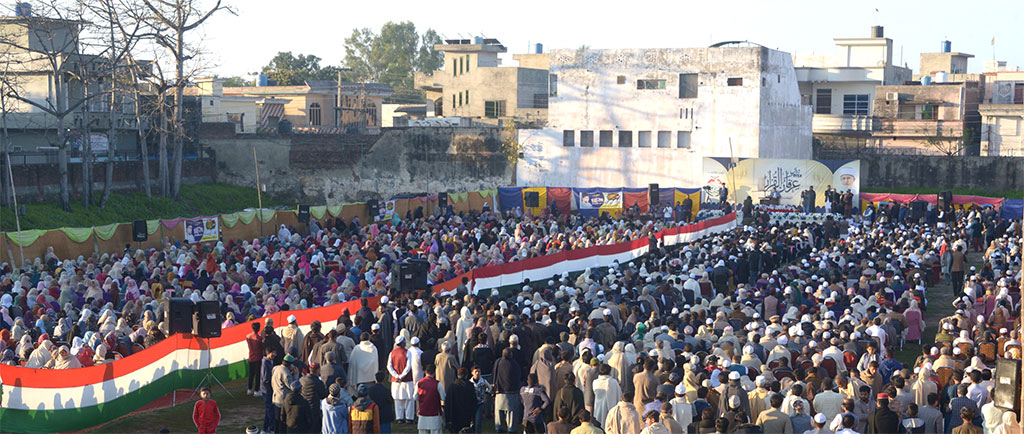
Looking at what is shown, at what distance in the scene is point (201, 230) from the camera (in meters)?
31.9

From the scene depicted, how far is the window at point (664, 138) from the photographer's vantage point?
4894cm

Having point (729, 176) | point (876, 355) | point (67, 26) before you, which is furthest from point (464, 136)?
point (876, 355)

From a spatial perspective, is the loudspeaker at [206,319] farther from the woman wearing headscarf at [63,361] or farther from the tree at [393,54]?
the tree at [393,54]

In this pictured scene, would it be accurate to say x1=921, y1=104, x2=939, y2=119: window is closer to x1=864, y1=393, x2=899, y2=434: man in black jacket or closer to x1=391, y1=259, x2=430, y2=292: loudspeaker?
x1=391, y1=259, x2=430, y2=292: loudspeaker

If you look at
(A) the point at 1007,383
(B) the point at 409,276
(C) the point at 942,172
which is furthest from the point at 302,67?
(A) the point at 1007,383

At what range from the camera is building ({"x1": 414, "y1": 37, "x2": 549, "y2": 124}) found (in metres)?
62.7

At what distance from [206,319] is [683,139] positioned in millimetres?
35406

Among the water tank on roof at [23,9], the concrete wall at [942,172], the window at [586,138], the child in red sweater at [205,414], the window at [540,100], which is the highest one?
the water tank on roof at [23,9]

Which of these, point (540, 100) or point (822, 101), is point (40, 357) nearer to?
point (540, 100)

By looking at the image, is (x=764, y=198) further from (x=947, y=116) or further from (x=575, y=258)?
(x=947, y=116)

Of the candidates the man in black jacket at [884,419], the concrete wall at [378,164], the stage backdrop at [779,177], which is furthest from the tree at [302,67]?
the man in black jacket at [884,419]

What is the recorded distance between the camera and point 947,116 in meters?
57.1

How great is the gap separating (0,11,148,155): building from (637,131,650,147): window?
20.3 metres

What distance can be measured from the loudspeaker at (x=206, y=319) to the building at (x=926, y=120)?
47.7m
